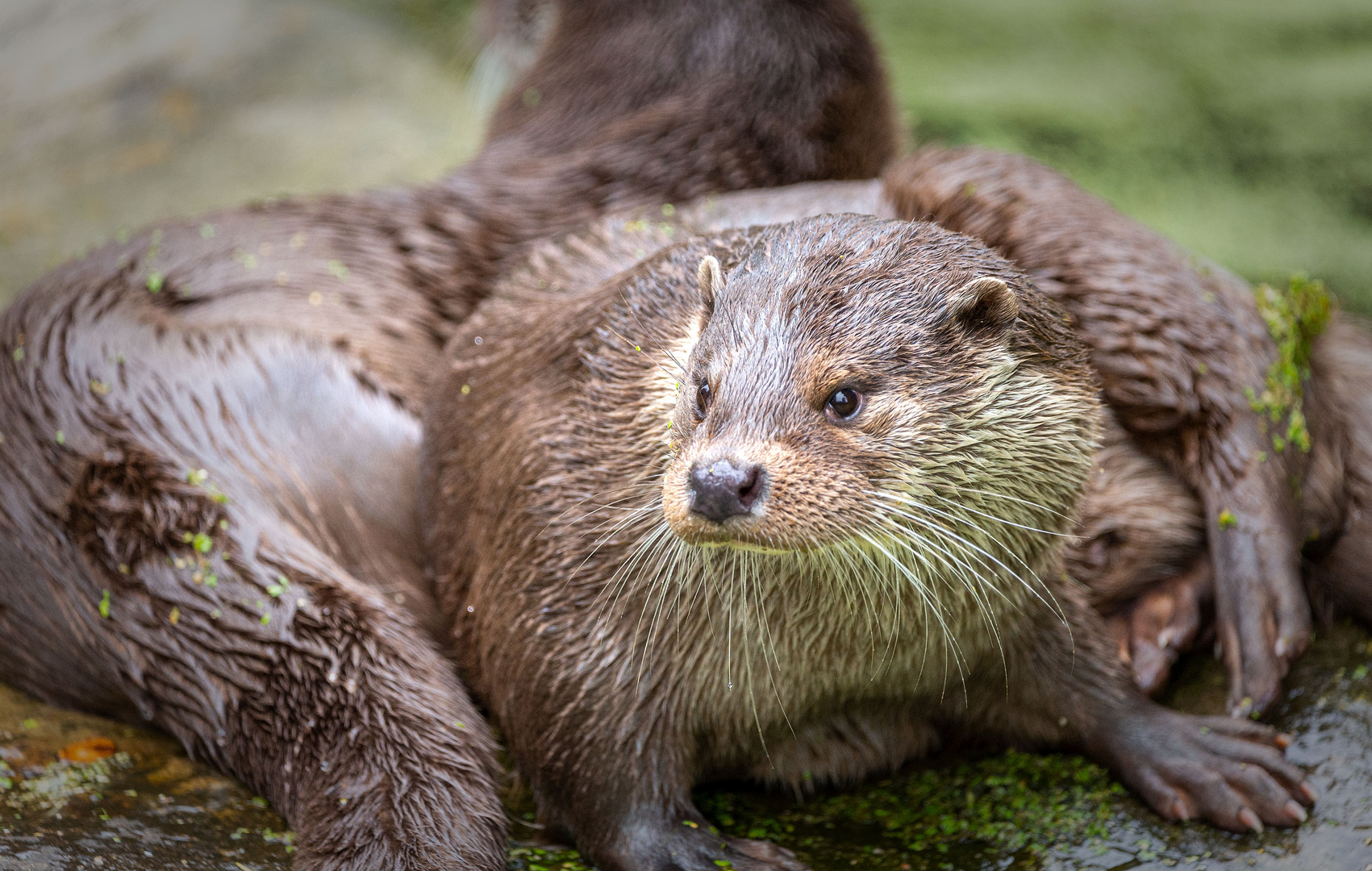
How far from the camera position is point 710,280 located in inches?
90.5

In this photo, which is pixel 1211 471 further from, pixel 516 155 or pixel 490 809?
pixel 516 155

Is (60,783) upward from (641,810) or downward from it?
upward

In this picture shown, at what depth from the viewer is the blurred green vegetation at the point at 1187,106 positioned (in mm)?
5180

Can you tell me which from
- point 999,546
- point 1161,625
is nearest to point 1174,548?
point 1161,625

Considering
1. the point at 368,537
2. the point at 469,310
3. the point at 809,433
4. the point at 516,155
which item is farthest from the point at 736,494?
the point at 516,155

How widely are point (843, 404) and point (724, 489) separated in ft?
0.88

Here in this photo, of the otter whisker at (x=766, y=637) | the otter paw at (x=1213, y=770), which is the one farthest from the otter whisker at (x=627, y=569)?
the otter paw at (x=1213, y=770)

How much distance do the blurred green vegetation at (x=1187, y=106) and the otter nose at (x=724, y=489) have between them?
10.6 ft

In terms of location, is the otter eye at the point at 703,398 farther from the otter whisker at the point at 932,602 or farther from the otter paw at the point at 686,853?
the otter paw at the point at 686,853

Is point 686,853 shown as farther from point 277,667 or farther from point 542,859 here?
point 277,667

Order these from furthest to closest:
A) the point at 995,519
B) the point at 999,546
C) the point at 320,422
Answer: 1. the point at 320,422
2. the point at 999,546
3. the point at 995,519

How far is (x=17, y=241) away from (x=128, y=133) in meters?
0.81

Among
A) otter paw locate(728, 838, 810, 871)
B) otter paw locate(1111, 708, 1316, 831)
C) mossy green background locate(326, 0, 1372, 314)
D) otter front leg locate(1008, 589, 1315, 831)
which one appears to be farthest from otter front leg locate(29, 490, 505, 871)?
mossy green background locate(326, 0, 1372, 314)

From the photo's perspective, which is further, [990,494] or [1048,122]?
[1048,122]
